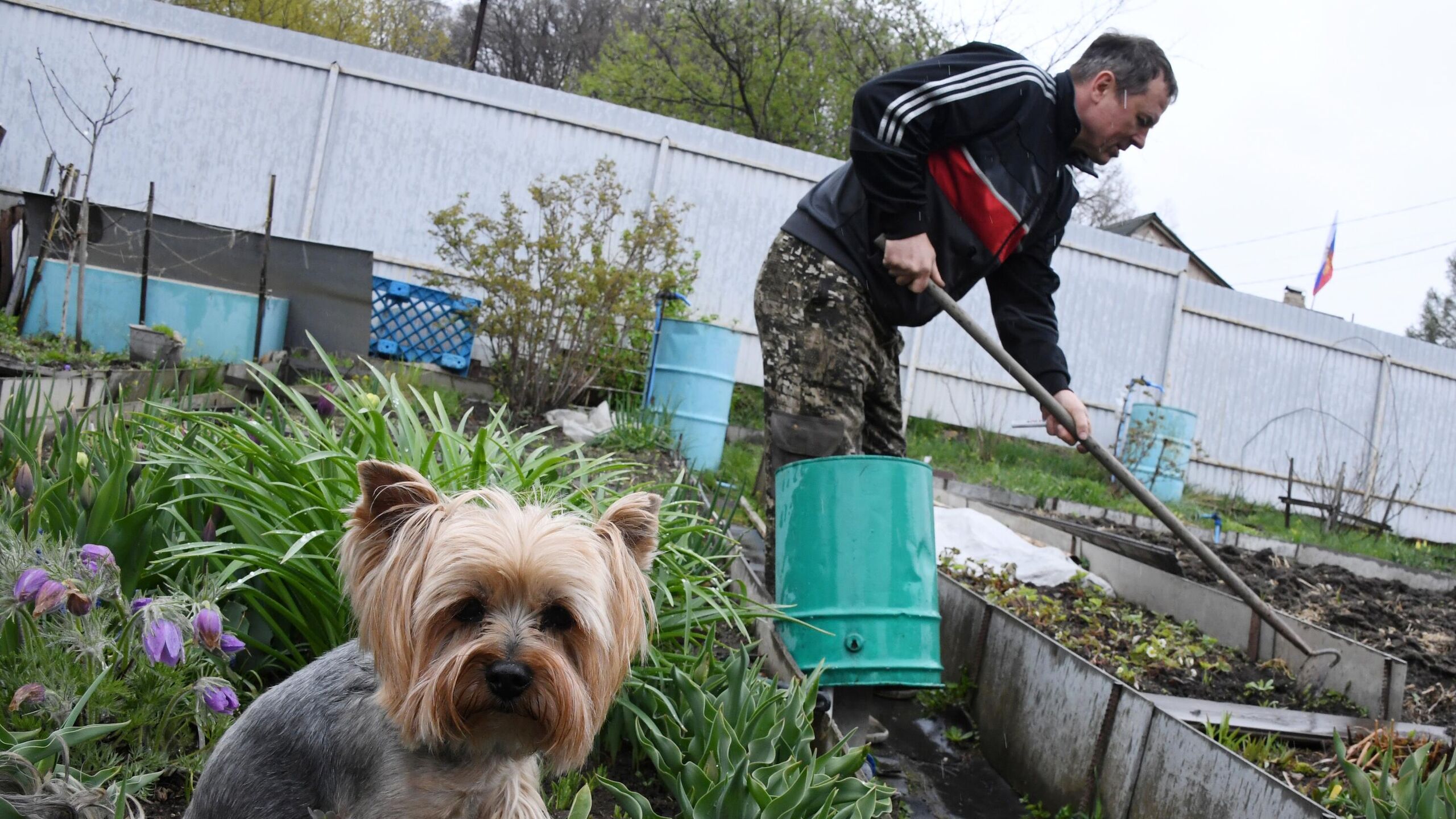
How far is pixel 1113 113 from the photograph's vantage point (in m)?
3.84

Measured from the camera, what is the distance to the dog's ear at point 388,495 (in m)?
1.90

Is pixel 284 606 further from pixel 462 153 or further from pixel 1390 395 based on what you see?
pixel 1390 395

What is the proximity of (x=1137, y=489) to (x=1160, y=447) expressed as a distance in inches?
278

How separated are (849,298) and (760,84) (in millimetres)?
17258

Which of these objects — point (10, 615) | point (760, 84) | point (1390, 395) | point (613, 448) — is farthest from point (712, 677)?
point (760, 84)

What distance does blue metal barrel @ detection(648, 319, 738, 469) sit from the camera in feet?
23.4

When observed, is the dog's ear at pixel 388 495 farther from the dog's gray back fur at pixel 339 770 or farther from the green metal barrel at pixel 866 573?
the green metal barrel at pixel 866 573

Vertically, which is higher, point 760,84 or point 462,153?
point 760,84

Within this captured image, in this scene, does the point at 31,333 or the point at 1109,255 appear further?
the point at 1109,255

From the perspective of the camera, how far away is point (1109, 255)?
485 inches

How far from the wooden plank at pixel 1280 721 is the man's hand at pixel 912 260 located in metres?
1.61

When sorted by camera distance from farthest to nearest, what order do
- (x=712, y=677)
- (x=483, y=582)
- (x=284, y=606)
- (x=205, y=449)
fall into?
1. (x=205, y=449)
2. (x=712, y=677)
3. (x=284, y=606)
4. (x=483, y=582)

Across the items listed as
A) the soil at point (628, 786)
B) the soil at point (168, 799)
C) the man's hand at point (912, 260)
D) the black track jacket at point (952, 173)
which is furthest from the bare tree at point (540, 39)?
the soil at point (168, 799)

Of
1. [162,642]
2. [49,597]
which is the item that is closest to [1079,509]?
[162,642]
